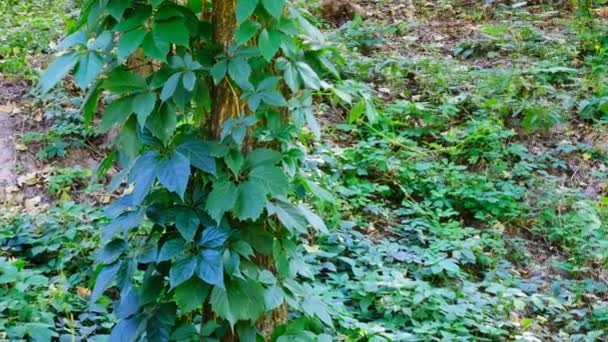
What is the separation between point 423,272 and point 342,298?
1.74 feet

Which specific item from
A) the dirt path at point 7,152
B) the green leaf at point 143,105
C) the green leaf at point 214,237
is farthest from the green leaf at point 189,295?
the dirt path at point 7,152

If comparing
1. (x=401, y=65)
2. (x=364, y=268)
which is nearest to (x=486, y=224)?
(x=364, y=268)

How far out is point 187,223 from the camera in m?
1.67

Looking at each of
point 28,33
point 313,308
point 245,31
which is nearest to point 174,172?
point 245,31

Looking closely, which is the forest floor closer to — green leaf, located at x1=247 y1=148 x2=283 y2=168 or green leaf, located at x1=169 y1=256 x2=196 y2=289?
green leaf, located at x1=247 y1=148 x2=283 y2=168

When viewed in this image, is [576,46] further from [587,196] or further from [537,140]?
[587,196]

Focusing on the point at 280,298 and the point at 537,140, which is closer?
the point at 280,298

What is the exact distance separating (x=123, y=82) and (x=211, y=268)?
1.80ft

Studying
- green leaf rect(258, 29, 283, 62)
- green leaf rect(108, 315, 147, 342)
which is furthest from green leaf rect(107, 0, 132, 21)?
green leaf rect(108, 315, 147, 342)

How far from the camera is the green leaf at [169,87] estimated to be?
5.20 feet

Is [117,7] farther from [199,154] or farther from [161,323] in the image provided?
[161,323]

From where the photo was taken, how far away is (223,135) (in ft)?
5.63

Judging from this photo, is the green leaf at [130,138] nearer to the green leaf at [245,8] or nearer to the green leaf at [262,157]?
the green leaf at [262,157]

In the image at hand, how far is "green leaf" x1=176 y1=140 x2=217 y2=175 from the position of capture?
5.46 feet
